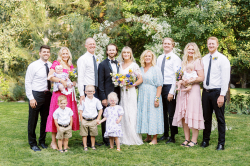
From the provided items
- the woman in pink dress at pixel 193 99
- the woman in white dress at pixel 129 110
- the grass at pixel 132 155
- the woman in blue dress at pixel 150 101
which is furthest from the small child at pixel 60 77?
the woman in pink dress at pixel 193 99

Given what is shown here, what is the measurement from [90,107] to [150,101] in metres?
1.41

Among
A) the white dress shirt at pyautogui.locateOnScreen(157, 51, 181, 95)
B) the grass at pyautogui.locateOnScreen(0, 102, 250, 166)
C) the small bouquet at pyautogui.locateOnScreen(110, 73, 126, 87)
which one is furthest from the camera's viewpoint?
the white dress shirt at pyautogui.locateOnScreen(157, 51, 181, 95)

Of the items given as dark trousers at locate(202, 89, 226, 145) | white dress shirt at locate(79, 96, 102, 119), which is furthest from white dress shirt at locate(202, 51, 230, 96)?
white dress shirt at locate(79, 96, 102, 119)

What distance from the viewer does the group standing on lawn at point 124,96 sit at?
5.02 meters

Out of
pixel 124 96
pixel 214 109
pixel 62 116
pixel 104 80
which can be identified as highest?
pixel 104 80

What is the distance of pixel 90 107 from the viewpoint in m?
5.05

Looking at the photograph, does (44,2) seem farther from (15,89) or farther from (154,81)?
(154,81)

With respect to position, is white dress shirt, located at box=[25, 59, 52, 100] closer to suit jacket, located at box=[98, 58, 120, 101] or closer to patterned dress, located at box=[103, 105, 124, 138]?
suit jacket, located at box=[98, 58, 120, 101]

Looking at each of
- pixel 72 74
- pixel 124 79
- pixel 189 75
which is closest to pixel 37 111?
pixel 72 74

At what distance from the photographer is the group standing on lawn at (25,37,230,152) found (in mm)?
5016

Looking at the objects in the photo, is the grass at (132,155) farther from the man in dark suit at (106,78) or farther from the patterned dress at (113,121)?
the man in dark suit at (106,78)

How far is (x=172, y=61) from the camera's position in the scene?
5.67 m

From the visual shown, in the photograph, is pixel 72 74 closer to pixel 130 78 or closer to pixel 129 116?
pixel 130 78

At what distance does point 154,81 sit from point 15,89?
12924 mm
